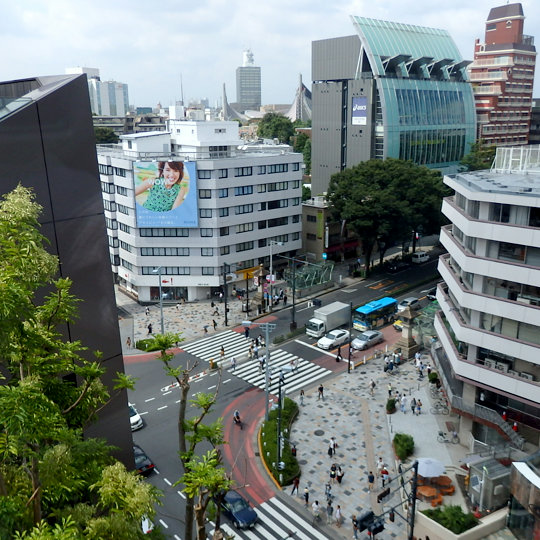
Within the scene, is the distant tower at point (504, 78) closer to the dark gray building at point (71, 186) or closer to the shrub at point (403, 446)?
the shrub at point (403, 446)

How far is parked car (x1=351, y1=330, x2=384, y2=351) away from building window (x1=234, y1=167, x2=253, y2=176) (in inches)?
914

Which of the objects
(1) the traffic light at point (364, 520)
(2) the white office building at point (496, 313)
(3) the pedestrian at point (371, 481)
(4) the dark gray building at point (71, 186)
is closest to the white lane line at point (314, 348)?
(2) the white office building at point (496, 313)

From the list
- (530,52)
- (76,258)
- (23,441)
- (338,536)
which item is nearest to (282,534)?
(338,536)

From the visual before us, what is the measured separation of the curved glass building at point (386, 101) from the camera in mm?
81375

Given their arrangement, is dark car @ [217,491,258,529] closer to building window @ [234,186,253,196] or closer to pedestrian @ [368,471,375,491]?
pedestrian @ [368,471,375,491]

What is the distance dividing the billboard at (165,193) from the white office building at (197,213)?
0.11m

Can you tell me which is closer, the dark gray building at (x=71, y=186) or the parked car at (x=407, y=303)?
the dark gray building at (x=71, y=186)

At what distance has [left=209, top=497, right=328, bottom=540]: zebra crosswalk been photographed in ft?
85.8

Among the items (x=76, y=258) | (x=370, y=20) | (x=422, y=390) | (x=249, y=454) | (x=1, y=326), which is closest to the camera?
(x=1, y=326)

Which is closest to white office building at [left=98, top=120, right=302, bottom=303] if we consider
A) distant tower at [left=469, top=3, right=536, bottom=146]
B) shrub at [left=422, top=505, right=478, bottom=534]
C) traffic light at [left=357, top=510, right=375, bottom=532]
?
traffic light at [left=357, top=510, right=375, bottom=532]

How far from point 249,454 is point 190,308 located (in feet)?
90.1

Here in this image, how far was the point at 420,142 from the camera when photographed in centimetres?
8669

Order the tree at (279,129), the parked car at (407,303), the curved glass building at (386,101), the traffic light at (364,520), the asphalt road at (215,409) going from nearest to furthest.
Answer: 1. the traffic light at (364,520)
2. the asphalt road at (215,409)
3. the parked car at (407,303)
4. the curved glass building at (386,101)
5. the tree at (279,129)

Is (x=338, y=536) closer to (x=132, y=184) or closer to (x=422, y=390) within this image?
(x=422, y=390)
